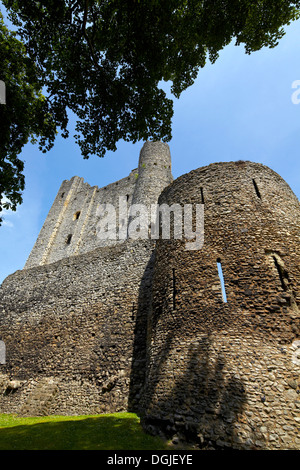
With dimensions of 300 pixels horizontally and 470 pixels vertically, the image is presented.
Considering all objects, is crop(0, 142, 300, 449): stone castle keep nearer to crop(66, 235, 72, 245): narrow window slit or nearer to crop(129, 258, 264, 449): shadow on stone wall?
crop(129, 258, 264, 449): shadow on stone wall

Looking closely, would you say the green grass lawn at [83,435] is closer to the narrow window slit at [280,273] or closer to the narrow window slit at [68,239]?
the narrow window slit at [280,273]

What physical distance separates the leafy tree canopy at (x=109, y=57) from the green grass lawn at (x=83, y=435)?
24.0 ft

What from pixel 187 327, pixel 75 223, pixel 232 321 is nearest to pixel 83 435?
pixel 187 327

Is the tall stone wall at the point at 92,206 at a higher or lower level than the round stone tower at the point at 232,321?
higher

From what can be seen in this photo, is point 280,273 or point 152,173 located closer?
point 280,273

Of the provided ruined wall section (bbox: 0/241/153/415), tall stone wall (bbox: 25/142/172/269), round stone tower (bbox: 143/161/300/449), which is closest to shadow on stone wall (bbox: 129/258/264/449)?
round stone tower (bbox: 143/161/300/449)

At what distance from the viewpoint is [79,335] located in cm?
1093

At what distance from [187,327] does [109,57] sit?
9489 mm

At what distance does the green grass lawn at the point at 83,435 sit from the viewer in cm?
485

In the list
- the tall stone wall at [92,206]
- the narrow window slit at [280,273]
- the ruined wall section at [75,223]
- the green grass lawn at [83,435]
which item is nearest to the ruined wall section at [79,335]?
the green grass lawn at [83,435]

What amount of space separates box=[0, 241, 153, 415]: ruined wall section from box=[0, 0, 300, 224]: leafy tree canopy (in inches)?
234

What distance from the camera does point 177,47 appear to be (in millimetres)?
8172

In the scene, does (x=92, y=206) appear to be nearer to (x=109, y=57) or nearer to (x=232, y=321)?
(x=109, y=57)

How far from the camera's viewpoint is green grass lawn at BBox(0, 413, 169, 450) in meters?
4.85
